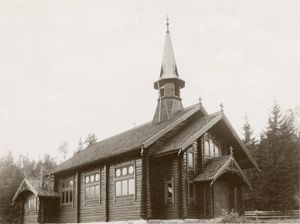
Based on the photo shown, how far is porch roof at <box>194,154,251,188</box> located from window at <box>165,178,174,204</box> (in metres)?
1.51

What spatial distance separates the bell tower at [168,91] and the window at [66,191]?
27.8ft

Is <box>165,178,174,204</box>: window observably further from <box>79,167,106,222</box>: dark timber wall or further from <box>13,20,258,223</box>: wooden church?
<box>79,167,106,222</box>: dark timber wall

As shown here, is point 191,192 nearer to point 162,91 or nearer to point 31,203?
point 162,91

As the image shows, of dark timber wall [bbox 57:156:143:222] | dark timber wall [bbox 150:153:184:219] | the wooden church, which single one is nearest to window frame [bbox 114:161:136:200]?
the wooden church

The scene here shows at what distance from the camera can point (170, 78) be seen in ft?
102

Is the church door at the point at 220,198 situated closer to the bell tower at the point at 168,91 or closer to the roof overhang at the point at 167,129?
the roof overhang at the point at 167,129

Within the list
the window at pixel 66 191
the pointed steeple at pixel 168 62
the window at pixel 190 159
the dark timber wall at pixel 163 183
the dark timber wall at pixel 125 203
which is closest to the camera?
the dark timber wall at pixel 163 183

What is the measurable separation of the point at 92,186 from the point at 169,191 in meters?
7.04

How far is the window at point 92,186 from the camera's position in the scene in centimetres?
2941

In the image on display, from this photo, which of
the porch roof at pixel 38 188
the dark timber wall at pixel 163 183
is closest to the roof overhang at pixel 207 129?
the dark timber wall at pixel 163 183

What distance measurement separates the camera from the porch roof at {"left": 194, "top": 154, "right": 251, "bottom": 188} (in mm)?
24156

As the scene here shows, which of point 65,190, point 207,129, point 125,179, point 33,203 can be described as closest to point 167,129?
point 207,129

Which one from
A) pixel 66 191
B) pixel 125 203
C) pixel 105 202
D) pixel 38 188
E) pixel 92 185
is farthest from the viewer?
pixel 38 188

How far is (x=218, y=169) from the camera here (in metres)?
24.5
